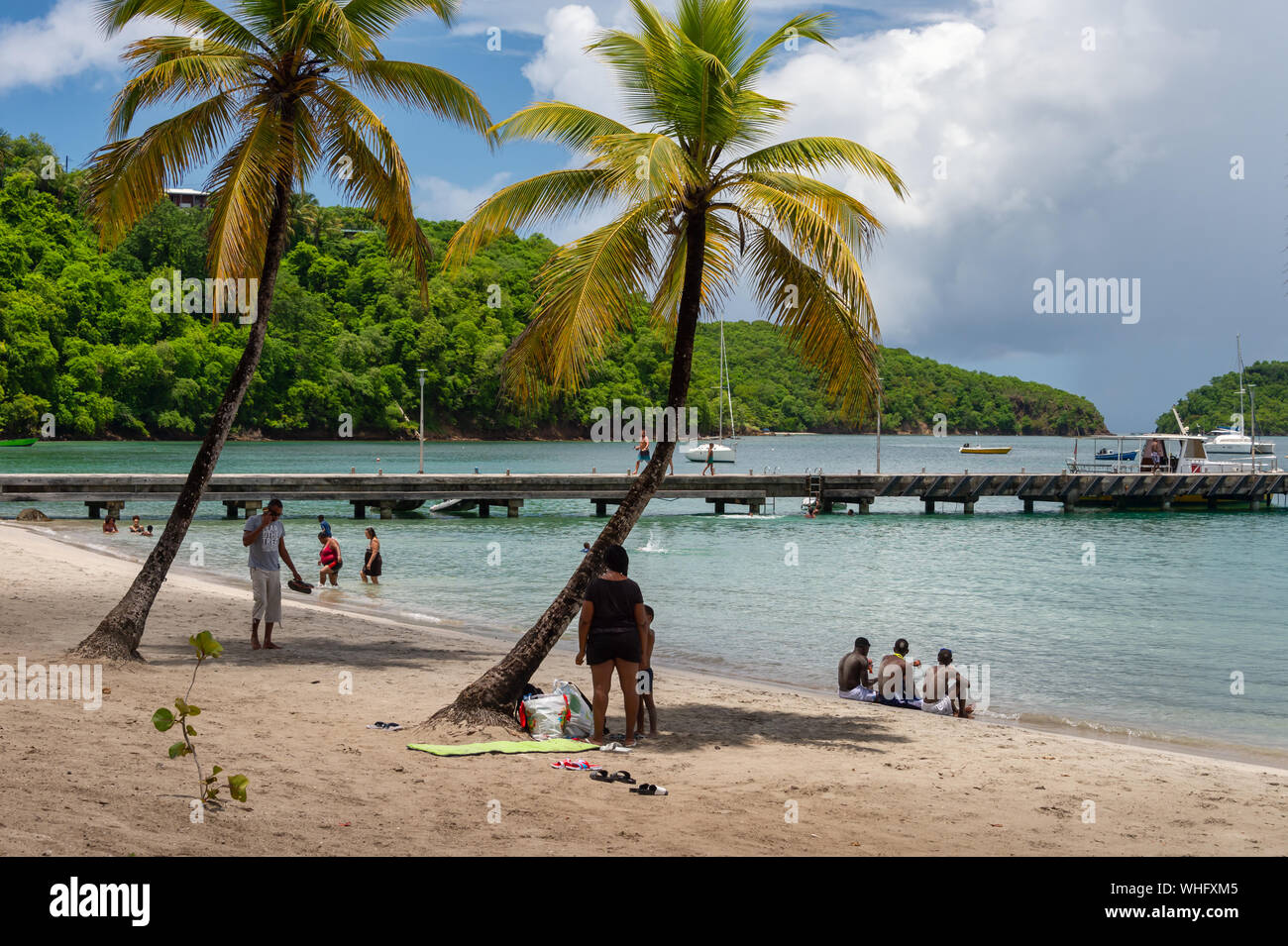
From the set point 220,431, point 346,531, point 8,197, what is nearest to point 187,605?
point 220,431

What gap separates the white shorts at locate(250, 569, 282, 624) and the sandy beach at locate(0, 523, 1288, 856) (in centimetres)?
68

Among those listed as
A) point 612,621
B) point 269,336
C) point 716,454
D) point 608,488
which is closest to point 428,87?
point 612,621

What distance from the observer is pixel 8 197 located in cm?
10194

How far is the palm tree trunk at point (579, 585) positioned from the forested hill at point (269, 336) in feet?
230

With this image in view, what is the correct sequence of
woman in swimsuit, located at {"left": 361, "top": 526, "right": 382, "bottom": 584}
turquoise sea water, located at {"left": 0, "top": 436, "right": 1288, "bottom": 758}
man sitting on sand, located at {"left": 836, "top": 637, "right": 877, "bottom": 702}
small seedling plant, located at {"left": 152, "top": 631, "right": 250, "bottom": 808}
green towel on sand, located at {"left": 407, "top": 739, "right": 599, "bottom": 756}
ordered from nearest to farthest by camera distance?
small seedling plant, located at {"left": 152, "top": 631, "right": 250, "bottom": 808} → green towel on sand, located at {"left": 407, "top": 739, "right": 599, "bottom": 756} → man sitting on sand, located at {"left": 836, "top": 637, "right": 877, "bottom": 702} → turquoise sea water, located at {"left": 0, "top": 436, "right": 1288, "bottom": 758} → woman in swimsuit, located at {"left": 361, "top": 526, "right": 382, "bottom": 584}

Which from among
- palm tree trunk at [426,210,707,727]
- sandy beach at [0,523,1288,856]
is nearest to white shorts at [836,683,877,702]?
sandy beach at [0,523,1288,856]

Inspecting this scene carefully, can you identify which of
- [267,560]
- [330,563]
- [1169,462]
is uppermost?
[1169,462]

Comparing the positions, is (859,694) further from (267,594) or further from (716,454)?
(716,454)

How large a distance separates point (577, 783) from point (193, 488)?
6.85 metres

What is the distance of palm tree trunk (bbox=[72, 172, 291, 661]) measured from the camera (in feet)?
41.1

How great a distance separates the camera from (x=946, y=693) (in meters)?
14.2

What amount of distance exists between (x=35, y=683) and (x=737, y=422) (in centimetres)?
13859

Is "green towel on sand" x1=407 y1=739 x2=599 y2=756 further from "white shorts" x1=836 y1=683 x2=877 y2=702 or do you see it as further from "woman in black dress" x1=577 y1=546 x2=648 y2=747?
"white shorts" x1=836 y1=683 x2=877 y2=702
